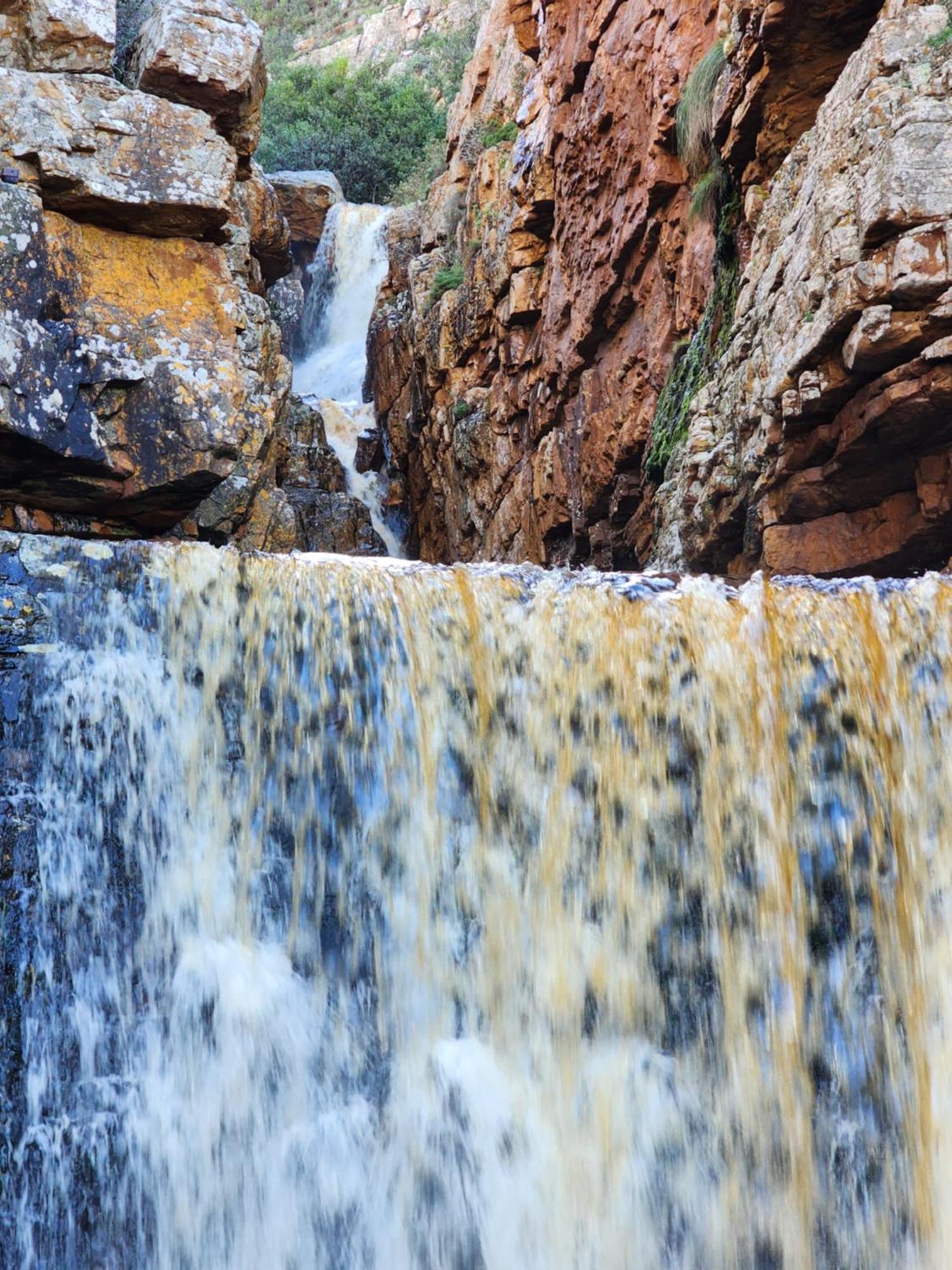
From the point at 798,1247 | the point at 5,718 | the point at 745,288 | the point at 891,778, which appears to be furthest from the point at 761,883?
the point at 745,288

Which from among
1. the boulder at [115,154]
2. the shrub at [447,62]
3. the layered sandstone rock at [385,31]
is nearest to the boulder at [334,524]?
the boulder at [115,154]

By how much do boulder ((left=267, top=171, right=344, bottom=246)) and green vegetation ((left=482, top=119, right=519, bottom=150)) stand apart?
6.70m

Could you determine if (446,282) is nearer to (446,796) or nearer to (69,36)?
(69,36)

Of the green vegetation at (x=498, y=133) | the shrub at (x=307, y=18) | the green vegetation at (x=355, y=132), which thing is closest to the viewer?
the green vegetation at (x=498, y=133)

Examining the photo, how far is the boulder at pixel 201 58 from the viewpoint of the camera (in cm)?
628

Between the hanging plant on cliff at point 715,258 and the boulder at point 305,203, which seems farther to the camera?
the boulder at point 305,203

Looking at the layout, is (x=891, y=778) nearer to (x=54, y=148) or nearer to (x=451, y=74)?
(x=54, y=148)

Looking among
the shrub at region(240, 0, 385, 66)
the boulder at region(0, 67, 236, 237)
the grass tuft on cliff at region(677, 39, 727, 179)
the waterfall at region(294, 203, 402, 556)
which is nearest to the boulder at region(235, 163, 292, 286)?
the grass tuft on cliff at region(677, 39, 727, 179)

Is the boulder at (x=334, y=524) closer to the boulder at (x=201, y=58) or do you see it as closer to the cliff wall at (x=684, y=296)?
the cliff wall at (x=684, y=296)

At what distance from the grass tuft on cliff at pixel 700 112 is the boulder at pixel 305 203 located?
13628 millimetres

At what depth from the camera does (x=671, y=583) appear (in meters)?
5.11

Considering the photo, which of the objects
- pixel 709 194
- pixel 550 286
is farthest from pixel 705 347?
pixel 550 286

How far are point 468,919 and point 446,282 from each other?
12764 millimetres

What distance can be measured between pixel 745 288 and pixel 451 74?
2348 cm
